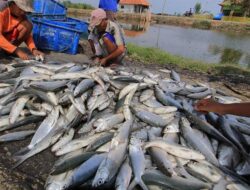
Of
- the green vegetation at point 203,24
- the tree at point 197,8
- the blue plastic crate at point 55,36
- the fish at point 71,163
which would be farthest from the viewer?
the tree at point 197,8

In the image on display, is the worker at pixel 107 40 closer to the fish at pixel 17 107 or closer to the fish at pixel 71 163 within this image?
the fish at pixel 17 107

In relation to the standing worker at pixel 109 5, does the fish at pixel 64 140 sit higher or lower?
lower

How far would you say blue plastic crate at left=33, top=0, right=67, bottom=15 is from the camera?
11.0 metres

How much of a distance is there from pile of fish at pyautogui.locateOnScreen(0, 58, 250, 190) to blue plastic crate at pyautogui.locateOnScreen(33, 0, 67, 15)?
20.1ft

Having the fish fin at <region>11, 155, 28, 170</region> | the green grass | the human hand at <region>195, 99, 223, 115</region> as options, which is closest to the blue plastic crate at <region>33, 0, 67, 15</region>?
the green grass

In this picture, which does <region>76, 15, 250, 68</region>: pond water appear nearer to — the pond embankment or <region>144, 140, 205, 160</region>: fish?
<region>144, 140, 205, 160</region>: fish

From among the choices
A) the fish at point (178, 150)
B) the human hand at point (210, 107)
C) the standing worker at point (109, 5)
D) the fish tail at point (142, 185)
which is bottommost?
the fish tail at point (142, 185)

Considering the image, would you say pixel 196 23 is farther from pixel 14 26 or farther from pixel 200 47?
pixel 14 26

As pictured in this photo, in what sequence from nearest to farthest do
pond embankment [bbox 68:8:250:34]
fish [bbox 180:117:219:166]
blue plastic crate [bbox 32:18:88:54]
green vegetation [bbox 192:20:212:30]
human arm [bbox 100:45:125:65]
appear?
1. fish [bbox 180:117:219:166]
2. human arm [bbox 100:45:125:65]
3. blue plastic crate [bbox 32:18:88:54]
4. pond embankment [bbox 68:8:250:34]
5. green vegetation [bbox 192:20:212:30]

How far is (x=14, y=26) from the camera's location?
7.17 meters

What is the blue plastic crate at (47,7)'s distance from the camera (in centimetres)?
1100

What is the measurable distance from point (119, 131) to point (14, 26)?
15.1 feet

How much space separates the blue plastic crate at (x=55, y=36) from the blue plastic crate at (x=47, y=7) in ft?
7.13

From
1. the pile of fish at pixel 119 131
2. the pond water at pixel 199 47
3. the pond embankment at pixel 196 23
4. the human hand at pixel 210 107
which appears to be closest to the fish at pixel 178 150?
the pile of fish at pixel 119 131
